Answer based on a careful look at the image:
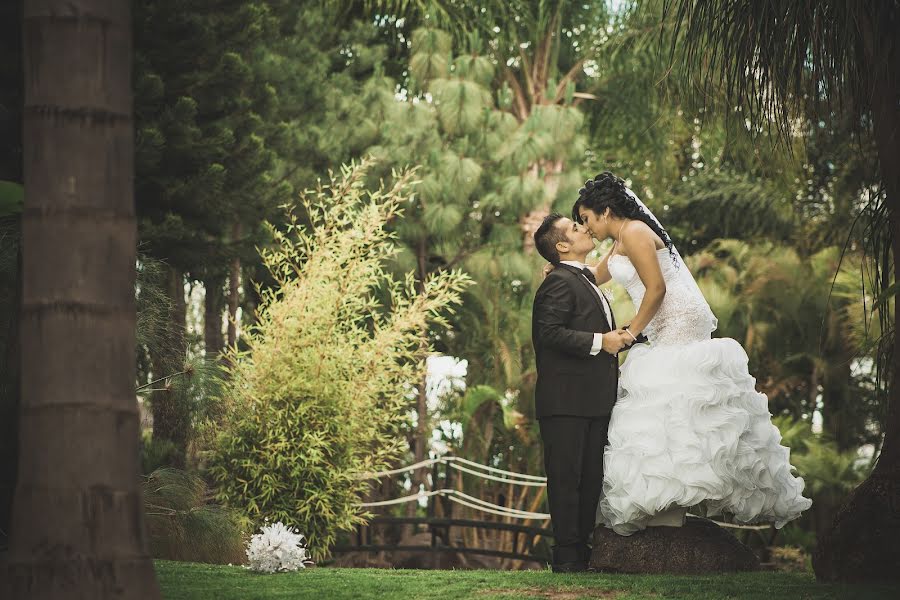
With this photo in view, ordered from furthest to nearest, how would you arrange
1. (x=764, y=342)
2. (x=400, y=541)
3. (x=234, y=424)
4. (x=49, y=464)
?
1. (x=764, y=342)
2. (x=400, y=541)
3. (x=234, y=424)
4. (x=49, y=464)

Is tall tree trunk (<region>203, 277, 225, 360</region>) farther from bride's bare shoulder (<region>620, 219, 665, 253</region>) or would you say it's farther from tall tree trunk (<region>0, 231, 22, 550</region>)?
bride's bare shoulder (<region>620, 219, 665, 253</region>)

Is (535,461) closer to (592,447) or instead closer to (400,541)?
(400,541)

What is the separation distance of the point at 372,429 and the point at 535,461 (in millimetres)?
5262

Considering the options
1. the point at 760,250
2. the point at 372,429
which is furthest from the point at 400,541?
the point at 760,250

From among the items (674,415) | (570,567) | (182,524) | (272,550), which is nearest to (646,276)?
(674,415)

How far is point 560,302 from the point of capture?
5.39m

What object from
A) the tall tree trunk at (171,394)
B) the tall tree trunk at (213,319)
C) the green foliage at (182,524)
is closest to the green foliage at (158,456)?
the tall tree trunk at (171,394)

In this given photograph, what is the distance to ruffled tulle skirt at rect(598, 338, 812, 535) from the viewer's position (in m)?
5.00

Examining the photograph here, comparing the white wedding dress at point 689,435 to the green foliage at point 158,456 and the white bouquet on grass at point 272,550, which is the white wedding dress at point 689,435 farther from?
the green foliage at point 158,456

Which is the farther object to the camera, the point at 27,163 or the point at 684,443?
the point at 684,443

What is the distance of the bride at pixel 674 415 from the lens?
5.02 metres

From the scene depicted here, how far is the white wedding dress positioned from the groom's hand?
0.60ft

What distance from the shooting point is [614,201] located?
5.46 m

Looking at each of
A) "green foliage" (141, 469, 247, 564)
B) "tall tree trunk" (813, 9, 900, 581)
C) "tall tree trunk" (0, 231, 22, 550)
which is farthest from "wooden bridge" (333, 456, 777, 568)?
"tall tree trunk" (813, 9, 900, 581)
